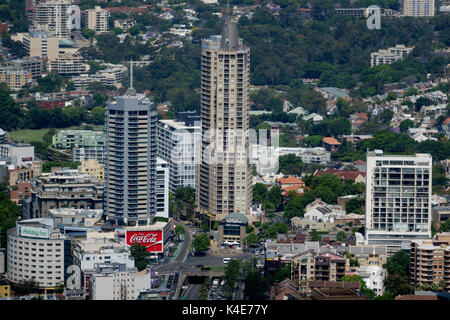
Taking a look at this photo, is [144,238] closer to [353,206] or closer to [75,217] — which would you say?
[75,217]

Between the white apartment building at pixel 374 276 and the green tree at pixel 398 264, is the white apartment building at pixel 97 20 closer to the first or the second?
the green tree at pixel 398 264

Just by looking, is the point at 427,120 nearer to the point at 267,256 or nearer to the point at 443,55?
the point at 443,55

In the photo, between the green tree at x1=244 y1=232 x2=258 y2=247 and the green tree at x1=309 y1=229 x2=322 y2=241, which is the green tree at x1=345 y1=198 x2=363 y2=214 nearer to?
the green tree at x1=309 y1=229 x2=322 y2=241

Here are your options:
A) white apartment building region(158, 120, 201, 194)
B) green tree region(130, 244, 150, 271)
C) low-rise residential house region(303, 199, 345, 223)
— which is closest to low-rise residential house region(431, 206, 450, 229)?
low-rise residential house region(303, 199, 345, 223)

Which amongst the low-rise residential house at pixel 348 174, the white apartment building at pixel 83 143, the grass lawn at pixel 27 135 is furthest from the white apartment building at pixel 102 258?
the grass lawn at pixel 27 135
